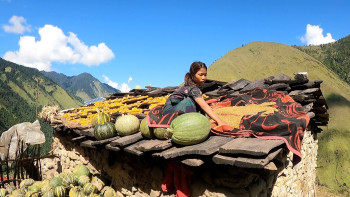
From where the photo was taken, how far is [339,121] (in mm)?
58844

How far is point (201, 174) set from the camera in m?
3.38

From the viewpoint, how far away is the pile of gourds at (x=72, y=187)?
509cm

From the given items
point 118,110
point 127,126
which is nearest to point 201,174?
point 127,126

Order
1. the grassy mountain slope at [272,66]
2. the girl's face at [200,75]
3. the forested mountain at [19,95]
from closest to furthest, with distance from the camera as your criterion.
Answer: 1. the girl's face at [200,75]
2. the grassy mountain slope at [272,66]
3. the forested mountain at [19,95]

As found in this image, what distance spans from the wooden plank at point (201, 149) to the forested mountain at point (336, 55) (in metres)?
110

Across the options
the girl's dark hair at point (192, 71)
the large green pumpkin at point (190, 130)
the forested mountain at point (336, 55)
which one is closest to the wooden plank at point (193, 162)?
the large green pumpkin at point (190, 130)

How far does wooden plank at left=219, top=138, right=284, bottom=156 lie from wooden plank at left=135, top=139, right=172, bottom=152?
2.89 feet

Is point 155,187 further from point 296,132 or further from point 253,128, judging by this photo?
point 296,132

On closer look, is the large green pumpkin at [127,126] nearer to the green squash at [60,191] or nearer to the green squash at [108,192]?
the green squash at [108,192]

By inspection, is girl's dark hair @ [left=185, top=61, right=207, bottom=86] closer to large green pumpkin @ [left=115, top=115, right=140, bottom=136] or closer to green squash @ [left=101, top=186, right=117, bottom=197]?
large green pumpkin @ [left=115, top=115, right=140, bottom=136]

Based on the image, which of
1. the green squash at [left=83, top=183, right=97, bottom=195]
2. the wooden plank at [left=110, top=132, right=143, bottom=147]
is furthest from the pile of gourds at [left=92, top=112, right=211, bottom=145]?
the green squash at [left=83, top=183, right=97, bottom=195]

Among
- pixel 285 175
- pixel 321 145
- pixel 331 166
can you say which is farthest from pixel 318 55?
pixel 285 175

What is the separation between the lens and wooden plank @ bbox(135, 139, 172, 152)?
3.43m

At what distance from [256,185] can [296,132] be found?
87 cm
